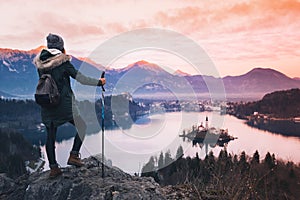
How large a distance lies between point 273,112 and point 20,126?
201ft

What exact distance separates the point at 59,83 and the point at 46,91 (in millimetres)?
256

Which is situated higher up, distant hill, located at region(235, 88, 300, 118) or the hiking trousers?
the hiking trousers

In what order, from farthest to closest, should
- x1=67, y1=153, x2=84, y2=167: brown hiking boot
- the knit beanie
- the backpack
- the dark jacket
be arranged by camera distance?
x1=67, y1=153, x2=84, y2=167: brown hiking boot, the knit beanie, the dark jacket, the backpack

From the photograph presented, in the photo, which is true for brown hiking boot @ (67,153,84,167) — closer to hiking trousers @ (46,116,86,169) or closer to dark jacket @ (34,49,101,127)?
hiking trousers @ (46,116,86,169)

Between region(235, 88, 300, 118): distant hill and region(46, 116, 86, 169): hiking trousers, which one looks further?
region(235, 88, 300, 118): distant hill

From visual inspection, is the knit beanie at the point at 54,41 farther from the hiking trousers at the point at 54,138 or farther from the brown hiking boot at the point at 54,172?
the brown hiking boot at the point at 54,172

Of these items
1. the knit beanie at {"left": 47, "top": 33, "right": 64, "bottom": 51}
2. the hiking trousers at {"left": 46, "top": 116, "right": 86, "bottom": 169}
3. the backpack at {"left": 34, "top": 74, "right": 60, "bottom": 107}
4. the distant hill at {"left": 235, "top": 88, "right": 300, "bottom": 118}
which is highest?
the knit beanie at {"left": 47, "top": 33, "right": 64, "bottom": 51}

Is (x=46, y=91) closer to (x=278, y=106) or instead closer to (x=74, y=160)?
(x=74, y=160)

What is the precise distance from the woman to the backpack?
0.43 ft

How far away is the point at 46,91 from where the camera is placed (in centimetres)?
365

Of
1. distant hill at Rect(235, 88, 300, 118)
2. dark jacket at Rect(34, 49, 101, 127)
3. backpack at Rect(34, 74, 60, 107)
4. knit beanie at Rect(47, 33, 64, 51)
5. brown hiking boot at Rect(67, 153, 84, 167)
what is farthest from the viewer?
distant hill at Rect(235, 88, 300, 118)

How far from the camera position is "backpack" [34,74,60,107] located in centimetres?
366

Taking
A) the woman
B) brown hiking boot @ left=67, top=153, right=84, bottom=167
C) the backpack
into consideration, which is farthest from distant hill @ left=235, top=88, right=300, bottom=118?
the backpack

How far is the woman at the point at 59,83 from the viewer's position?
381cm
